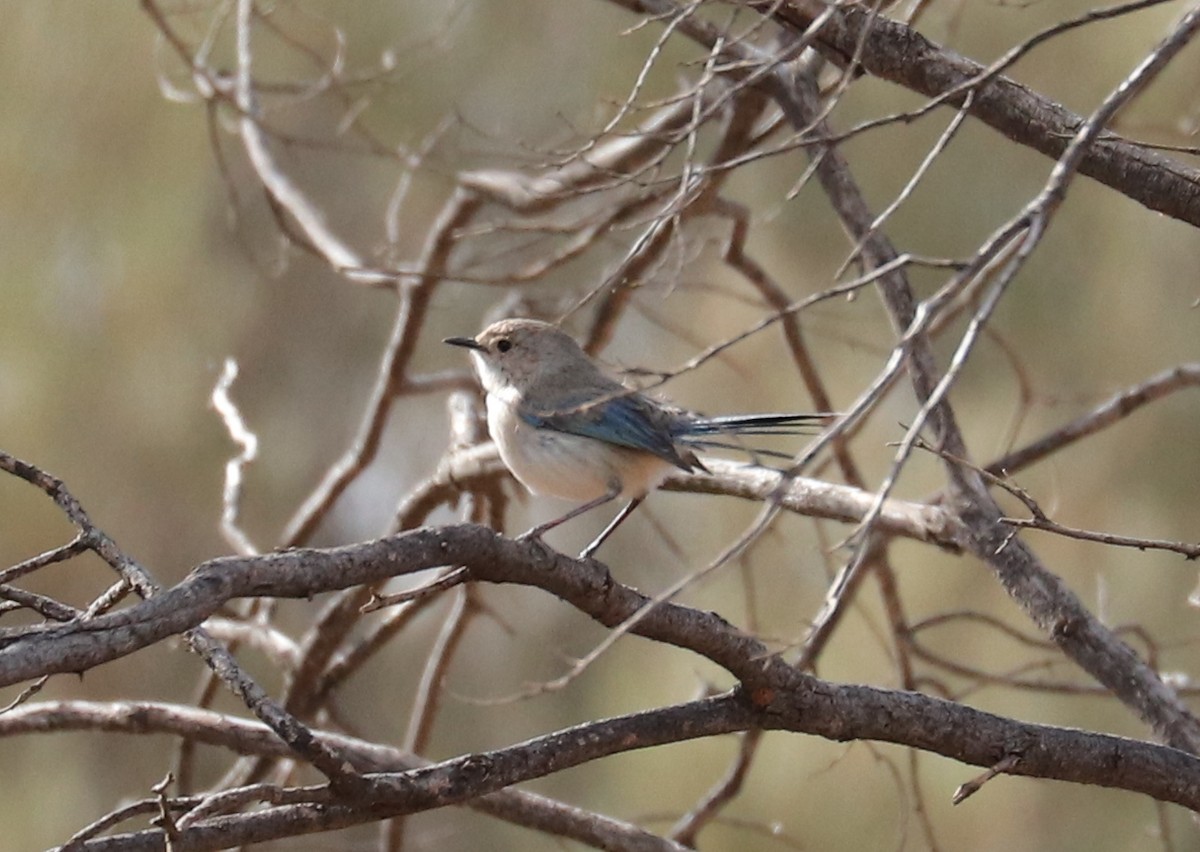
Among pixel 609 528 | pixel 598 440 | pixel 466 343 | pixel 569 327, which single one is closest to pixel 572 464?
pixel 598 440

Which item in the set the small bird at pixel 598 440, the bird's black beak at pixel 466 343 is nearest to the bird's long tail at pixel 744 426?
the small bird at pixel 598 440

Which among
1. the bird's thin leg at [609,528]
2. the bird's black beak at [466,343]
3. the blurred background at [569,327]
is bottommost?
the bird's thin leg at [609,528]

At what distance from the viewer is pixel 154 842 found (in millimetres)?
2072

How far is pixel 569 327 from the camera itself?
5.61 metres

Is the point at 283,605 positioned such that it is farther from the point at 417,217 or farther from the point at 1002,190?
the point at 1002,190

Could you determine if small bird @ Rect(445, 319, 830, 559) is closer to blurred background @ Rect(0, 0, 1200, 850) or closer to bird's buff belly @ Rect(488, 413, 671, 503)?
bird's buff belly @ Rect(488, 413, 671, 503)

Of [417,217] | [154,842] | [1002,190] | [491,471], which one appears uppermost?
[417,217]

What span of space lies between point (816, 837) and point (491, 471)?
2341 millimetres

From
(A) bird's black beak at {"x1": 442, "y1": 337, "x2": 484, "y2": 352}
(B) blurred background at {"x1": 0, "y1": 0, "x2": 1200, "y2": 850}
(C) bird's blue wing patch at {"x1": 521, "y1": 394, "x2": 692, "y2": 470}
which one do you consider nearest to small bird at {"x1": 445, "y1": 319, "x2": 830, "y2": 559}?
(C) bird's blue wing patch at {"x1": 521, "y1": 394, "x2": 692, "y2": 470}

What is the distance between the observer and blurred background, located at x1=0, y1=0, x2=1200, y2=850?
540 cm

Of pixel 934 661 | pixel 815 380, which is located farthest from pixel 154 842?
pixel 815 380

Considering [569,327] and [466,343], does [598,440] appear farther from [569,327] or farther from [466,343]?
[569,327]

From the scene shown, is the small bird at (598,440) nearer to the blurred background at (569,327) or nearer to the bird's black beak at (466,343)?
the bird's black beak at (466,343)

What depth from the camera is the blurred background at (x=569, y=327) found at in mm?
5398
